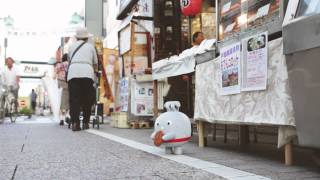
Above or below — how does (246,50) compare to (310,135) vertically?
above

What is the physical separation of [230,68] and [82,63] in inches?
163

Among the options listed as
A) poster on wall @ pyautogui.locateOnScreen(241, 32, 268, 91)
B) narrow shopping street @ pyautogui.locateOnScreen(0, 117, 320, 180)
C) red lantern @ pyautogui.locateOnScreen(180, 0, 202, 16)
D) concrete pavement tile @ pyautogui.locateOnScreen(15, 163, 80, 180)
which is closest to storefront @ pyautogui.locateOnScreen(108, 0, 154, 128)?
red lantern @ pyautogui.locateOnScreen(180, 0, 202, 16)

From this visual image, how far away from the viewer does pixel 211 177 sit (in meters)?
2.79

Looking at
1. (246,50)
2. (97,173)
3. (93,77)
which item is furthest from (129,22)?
(97,173)

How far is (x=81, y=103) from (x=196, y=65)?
3.53m

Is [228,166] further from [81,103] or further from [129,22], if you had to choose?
[129,22]

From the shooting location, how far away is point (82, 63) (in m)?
7.48

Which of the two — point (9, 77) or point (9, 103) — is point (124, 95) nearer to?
point (9, 77)

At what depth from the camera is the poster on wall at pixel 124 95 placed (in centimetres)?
860

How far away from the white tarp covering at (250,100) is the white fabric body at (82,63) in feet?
10.7

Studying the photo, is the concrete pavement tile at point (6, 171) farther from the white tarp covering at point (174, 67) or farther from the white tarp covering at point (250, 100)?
the white tarp covering at point (174, 67)

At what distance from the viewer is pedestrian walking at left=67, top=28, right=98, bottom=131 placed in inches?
294

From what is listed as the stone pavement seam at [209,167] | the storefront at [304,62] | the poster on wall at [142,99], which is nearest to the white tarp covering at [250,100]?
the storefront at [304,62]

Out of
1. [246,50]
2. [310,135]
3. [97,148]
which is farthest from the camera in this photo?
[97,148]
